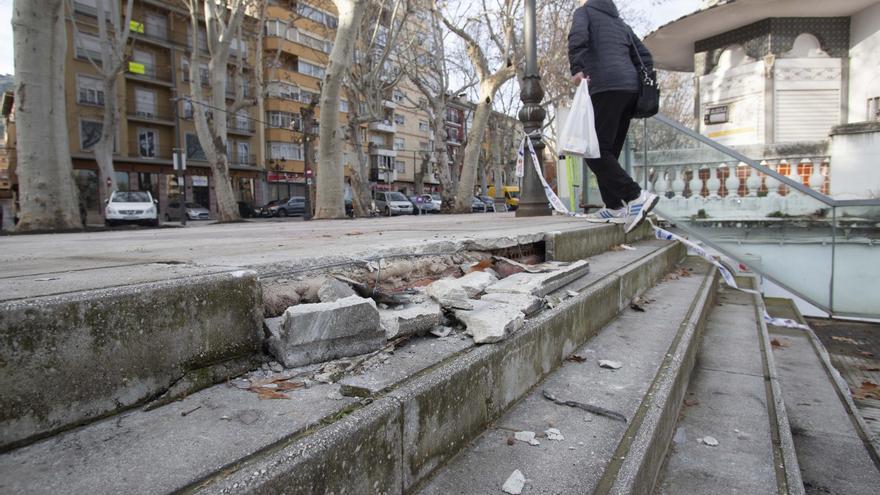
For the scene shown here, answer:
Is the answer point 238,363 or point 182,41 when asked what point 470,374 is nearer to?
point 238,363

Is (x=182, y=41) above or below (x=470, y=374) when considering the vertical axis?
above

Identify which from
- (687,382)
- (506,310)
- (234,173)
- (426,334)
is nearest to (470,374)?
(426,334)

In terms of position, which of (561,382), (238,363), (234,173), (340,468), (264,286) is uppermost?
(234,173)

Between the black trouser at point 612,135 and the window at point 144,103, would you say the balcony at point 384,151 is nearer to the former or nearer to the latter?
the window at point 144,103

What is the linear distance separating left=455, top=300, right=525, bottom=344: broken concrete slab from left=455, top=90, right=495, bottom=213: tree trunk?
15189 millimetres

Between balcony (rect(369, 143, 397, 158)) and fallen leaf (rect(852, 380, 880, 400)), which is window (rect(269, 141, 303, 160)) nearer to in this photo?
balcony (rect(369, 143, 397, 158))

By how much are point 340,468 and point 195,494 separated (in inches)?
11.3

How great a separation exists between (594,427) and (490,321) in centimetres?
50

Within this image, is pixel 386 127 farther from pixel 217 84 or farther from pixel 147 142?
pixel 217 84

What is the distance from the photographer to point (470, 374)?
153 cm

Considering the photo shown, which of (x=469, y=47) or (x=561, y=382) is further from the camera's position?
(x=469, y=47)

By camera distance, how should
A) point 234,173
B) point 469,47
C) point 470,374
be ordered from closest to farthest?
point 470,374, point 469,47, point 234,173

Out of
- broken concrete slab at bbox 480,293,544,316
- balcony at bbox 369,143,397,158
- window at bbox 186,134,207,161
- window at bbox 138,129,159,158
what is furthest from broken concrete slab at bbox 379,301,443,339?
balcony at bbox 369,143,397,158

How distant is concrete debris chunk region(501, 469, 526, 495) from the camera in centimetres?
130
